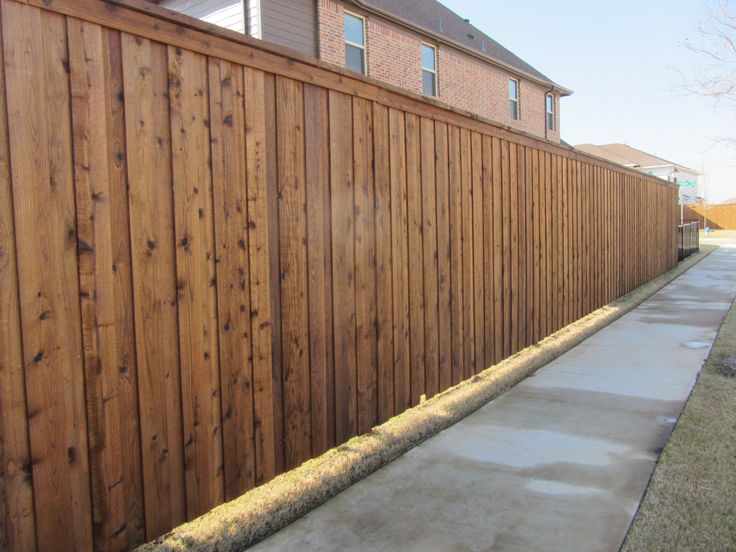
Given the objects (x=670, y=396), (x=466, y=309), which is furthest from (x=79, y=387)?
(x=670, y=396)

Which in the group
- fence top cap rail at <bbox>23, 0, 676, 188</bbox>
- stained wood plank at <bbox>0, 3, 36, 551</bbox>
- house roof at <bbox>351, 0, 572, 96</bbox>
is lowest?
stained wood plank at <bbox>0, 3, 36, 551</bbox>

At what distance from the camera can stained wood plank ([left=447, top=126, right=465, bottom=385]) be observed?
16.0 ft

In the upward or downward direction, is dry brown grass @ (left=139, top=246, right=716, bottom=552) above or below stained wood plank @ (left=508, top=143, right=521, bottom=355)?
below

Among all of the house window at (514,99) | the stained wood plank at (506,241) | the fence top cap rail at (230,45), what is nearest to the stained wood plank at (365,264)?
the fence top cap rail at (230,45)

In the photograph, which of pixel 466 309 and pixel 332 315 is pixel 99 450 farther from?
pixel 466 309

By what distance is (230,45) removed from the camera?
284 cm

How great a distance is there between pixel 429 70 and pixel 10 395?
14457 mm

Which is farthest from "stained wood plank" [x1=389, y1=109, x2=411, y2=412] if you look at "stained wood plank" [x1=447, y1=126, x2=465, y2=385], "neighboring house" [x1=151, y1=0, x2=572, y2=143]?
"neighboring house" [x1=151, y1=0, x2=572, y2=143]

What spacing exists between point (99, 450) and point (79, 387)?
0.85 ft

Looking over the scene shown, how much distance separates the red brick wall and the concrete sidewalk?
884 centimetres

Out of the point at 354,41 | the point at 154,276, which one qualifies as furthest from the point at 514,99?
the point at 154,276

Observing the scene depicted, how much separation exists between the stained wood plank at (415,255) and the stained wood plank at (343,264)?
0.70 m

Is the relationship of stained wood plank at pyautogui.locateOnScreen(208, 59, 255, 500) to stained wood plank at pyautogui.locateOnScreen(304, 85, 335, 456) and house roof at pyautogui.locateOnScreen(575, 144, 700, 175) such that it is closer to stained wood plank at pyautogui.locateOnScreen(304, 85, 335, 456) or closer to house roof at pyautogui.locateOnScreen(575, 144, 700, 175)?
stained wood plank at pyautogui.locateOnScreen(304, 85, 335, 456)

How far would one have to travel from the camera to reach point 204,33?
271 cm
